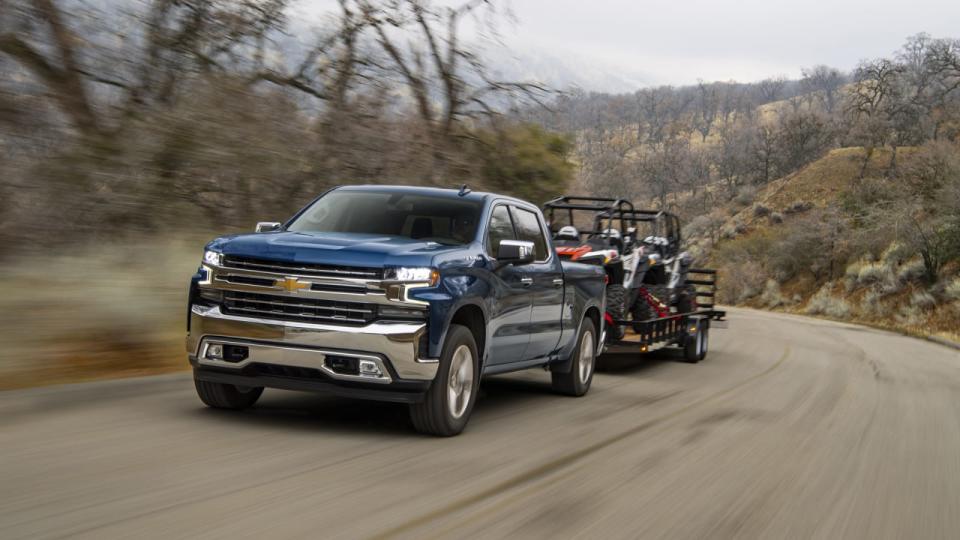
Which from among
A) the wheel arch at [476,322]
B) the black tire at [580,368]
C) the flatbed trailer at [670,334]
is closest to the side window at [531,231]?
the black tire at [580,368]

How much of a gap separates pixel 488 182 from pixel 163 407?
17318mm

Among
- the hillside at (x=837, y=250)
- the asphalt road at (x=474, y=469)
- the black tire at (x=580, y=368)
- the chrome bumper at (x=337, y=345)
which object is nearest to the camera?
the asphalt road at (x=474, y=469)

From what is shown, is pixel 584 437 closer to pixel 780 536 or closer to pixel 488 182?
pixel 780 536

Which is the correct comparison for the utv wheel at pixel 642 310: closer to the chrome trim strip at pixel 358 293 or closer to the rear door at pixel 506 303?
the rear door at pixel 506 303

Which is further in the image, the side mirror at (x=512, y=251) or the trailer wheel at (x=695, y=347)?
the trailer wheel at (x=695, y=347)

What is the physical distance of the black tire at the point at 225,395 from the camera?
814cm

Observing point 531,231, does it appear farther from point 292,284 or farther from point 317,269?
point 292,284

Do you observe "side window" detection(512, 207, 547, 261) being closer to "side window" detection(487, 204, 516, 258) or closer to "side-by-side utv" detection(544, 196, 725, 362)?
"side window" detection(487, 204, 516, 258)

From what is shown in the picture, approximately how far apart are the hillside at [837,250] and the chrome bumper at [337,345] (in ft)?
99.9

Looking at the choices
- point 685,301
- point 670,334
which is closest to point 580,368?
point 670,334

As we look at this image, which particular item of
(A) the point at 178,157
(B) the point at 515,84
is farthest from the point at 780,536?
(B) the point at 515,84

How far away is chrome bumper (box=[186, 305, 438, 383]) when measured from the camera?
23.6ft

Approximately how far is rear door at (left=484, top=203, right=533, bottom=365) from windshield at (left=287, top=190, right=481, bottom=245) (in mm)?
254

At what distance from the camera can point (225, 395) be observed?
823cm
